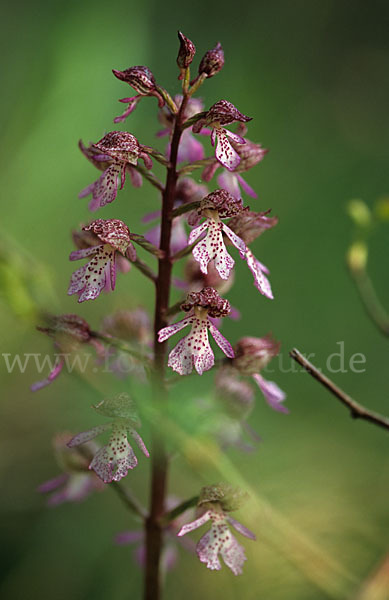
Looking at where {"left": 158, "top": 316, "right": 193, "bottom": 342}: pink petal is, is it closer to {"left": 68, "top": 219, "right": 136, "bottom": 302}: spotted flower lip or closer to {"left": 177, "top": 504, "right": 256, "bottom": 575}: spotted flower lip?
{"left": 68, "top": 219, "right": 136, "bottom": 302}: spotted flower lip

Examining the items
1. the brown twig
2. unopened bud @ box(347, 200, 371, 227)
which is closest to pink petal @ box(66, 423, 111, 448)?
the brown twig

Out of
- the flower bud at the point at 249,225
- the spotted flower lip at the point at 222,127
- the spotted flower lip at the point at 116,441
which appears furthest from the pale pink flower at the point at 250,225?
the spotted flower lip at the point at 116,441

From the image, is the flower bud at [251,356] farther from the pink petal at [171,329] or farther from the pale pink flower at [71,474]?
the pale pink flower at [71,474]

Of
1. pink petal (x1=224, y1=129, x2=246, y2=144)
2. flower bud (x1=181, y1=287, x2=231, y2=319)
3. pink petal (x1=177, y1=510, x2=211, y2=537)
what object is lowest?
pink petal (x1=177, y1=510, x2=211, y2=537)

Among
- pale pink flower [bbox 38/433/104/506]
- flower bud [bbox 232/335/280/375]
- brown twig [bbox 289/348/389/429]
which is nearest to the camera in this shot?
brown twig [bbox 289/348/389/429]

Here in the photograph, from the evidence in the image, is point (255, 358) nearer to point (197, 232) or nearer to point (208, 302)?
point (208, 302)

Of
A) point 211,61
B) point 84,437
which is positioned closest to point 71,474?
point 84,437
